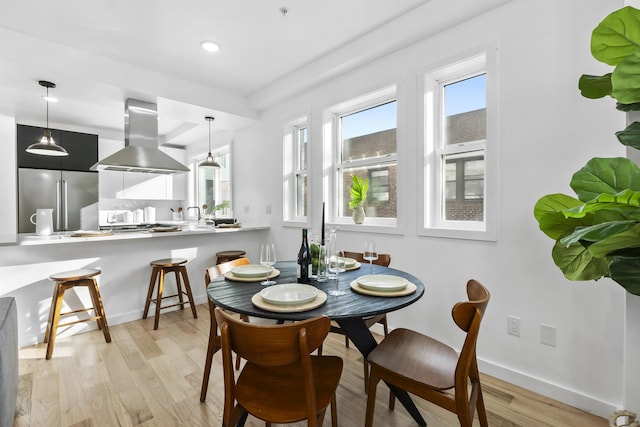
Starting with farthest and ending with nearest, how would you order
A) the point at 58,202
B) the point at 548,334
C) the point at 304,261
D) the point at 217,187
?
the point at 217,187, the point at 58,202, the point at 548,334, the point at 304,261

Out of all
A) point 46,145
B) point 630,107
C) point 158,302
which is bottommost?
point 158,302

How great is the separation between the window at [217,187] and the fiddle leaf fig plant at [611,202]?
4.49m

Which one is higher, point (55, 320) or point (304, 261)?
point (304, 261)

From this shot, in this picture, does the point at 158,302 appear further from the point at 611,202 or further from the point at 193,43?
the point at 611,202

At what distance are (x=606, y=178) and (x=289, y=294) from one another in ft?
4.27

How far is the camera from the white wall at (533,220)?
5.52ft

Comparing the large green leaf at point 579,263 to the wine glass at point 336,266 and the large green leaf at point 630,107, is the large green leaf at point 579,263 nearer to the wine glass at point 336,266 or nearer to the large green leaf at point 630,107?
the large green leaf at point 630,107

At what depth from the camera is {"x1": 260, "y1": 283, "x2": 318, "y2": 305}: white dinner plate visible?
1.29 metres

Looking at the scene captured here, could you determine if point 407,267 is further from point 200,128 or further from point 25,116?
point 25,116

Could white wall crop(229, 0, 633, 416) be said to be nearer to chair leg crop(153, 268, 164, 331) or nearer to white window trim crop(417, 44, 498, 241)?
white window trim crop(417, 44, 498, 241)

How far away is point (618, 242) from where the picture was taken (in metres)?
0.89

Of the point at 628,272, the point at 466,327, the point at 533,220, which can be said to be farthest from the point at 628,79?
the point at 533,220

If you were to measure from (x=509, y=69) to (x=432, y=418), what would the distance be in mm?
2247

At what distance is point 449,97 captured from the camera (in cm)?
246
